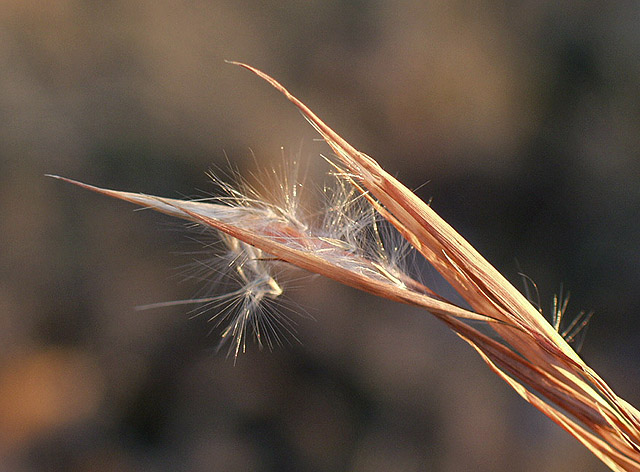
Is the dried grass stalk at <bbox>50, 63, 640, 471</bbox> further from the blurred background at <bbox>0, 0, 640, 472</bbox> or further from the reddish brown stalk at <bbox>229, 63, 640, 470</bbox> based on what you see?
the blurred background at <bbox>0, 0, 640, 472</bbox>

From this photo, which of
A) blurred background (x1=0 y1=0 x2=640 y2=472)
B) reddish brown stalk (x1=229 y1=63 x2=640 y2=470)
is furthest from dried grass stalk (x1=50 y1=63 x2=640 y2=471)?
blurred background (x1=0 y1=0 x2=640 y2=472)

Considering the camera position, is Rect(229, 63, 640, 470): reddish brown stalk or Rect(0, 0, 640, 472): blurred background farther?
Rect(0, 0, 640, 472): blurred background

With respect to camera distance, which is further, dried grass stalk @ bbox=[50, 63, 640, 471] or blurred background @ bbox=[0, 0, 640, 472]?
blurred background @ bbox=[0, 0, 640, 472]

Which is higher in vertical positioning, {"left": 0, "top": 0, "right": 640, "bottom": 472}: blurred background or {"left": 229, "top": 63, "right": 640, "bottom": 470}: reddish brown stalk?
{"left": 229, "top": 63, "right": 640, "bottom": 470}: reddish brown stalk

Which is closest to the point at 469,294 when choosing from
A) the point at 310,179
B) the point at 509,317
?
the point at 509,317

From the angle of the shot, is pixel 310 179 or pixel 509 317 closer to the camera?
pixel 509 317

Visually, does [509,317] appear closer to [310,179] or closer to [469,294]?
[469,294]
